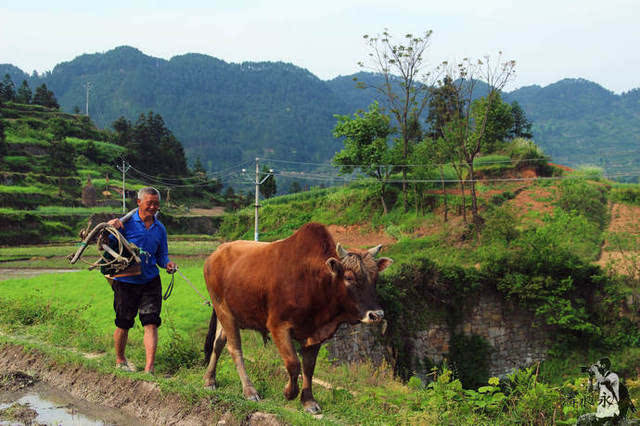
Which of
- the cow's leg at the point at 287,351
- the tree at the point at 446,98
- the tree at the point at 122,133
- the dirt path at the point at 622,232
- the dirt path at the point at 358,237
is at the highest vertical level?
the tree at the point at 446,98

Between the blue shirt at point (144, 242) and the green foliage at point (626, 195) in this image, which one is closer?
the blue shirt at point (144, 242)

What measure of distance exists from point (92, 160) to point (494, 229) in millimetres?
58176

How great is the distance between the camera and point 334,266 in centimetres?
518

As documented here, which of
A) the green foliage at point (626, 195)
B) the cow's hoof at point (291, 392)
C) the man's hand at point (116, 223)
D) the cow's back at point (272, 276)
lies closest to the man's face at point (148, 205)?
the man's hand at point (116, 223)

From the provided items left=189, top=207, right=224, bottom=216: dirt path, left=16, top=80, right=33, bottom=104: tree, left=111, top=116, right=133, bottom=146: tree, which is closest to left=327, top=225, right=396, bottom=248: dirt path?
left=189, top=207, right=224, bottom=216: dirt path

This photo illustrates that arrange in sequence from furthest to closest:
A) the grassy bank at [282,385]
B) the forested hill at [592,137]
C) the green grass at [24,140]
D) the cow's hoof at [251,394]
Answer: the forested hill at [592,137], the green grass at [24,140], the cow's hoof at [251,394], the grassy bank at [282,385]

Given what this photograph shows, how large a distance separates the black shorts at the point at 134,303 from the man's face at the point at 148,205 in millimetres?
847

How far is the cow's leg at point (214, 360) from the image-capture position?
631 cm

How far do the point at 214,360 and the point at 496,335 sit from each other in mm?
16910

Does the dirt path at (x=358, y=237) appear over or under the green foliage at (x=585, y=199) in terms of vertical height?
under

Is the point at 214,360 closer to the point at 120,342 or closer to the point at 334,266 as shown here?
the point at 120,342

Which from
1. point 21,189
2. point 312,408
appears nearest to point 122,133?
point 21,189

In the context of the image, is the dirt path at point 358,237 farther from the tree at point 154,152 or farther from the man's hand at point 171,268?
the tree at point 154,152

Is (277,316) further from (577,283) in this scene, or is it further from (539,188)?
(539,188)
